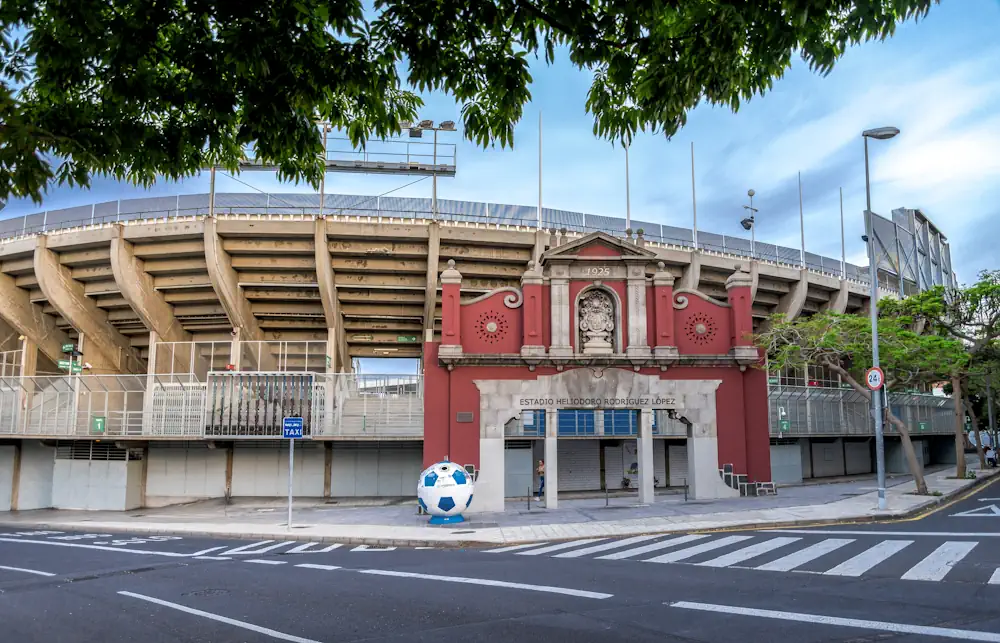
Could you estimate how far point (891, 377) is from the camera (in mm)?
29016

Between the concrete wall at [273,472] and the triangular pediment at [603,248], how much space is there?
13867mm

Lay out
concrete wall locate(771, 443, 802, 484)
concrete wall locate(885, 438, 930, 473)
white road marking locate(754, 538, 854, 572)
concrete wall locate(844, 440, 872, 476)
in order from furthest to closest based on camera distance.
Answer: concrete wall locate(885, 438, 930, 473) < concrete wall locate(844, 440, 872, 476) < concrete wall locate(771, 443, 802, 484) < white road marking locate(754, 538, 854, 572)

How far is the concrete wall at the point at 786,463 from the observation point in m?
32.9

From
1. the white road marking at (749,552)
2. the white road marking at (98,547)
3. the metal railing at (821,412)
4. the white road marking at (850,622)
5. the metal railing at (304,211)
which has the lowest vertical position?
the white road marking at (98,547)

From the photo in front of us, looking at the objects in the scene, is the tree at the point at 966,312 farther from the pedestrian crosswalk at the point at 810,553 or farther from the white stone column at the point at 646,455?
the pedestrian crosswalk at the point at 810,553

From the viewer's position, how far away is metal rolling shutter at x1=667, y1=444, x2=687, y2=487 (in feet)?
108

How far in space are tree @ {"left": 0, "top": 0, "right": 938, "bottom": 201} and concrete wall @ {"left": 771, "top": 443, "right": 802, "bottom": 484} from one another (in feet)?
96.5

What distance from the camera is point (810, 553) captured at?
14.0m

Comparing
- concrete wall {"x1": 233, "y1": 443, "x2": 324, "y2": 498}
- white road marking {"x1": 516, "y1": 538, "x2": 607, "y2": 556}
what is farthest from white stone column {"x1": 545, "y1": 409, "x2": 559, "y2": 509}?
concrete wall {"x1": 233, "y1": 443, "x2": 324, "y2": 498}

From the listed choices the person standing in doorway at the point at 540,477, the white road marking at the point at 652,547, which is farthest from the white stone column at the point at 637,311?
the white road marking at the point at 652,547

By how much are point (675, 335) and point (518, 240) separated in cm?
1093

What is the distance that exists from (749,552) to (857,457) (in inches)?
1239

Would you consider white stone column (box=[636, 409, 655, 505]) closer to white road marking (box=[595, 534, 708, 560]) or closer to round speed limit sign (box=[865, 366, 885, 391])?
white road marking (box=[595, 534, 708, 560])

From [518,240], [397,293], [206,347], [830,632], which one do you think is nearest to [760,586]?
[830,632]
